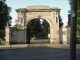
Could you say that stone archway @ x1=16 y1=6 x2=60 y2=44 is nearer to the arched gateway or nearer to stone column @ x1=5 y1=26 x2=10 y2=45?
the arched gateway

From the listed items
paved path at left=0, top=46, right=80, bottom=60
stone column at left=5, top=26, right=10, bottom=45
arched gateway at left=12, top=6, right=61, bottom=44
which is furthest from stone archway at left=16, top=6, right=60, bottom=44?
paved path at left=0, top=46, right=80, bottom=60

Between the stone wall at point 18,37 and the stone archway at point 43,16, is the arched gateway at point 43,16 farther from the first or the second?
the stone wall at point 18,37

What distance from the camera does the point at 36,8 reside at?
59.5 meters

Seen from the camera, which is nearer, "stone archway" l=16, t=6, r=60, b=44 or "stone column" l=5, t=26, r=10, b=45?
"stone column" l=5, t=26, r=10, b=45

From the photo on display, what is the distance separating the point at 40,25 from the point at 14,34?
26.6m

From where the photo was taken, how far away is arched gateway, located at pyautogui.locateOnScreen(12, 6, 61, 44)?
5775 cm

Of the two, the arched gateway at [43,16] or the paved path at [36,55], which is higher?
the arched gateway at [43,16]

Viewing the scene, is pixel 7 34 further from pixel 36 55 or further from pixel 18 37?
pixel 36 55

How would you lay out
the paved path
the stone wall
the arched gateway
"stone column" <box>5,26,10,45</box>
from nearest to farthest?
the paved path, "stone column" <box>5,26,10,45</box>, the stone wall, the arched gateway

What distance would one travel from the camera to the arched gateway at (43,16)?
57.8 meters

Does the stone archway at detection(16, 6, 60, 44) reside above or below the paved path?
above

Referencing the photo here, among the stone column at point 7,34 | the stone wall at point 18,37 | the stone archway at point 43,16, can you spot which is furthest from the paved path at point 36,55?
the stone archway at point 43,16

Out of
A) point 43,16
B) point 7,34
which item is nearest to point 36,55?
point 7,34

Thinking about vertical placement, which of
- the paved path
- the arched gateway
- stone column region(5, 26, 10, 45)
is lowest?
the paved path
